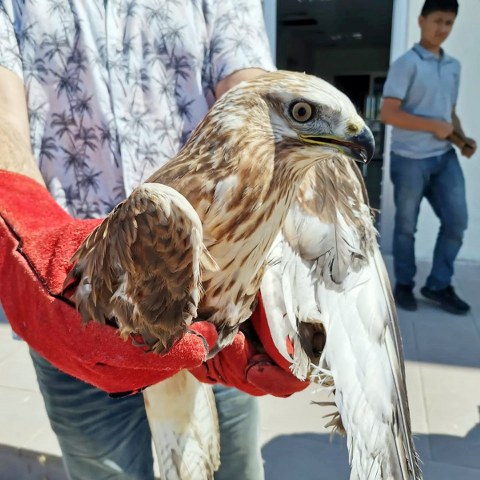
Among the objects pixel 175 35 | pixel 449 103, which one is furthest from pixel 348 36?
pixel 175 35

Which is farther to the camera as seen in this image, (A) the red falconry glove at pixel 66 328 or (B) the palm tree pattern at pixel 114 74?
(B) the palm tree pattern at pixel 114 74

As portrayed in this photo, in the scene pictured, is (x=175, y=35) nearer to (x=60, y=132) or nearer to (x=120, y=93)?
(x=120, y=93)

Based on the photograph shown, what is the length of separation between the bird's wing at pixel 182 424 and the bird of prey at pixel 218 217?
0.40 meters

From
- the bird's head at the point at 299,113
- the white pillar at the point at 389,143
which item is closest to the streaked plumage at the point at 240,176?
the bird's head at the point at 299,113

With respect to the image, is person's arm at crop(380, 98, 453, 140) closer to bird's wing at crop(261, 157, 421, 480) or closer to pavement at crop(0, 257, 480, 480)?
pavement at crop(0, 257, 480, 480)

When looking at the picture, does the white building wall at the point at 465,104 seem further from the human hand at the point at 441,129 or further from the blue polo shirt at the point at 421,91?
the human hand at the point at 441,129

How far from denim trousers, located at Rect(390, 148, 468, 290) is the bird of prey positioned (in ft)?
11.8

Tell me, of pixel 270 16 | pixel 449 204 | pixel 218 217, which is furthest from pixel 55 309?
pixel 270 16

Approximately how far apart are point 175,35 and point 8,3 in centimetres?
48

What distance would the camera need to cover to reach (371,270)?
1.55 m

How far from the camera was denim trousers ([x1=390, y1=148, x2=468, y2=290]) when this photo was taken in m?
4.61

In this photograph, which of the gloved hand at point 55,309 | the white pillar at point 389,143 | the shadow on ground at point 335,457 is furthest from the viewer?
the white pillar at point 389,143

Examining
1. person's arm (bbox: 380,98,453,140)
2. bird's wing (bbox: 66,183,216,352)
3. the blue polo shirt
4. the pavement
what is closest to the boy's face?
the blue polo shirt

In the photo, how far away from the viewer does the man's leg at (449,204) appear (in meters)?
4.61
